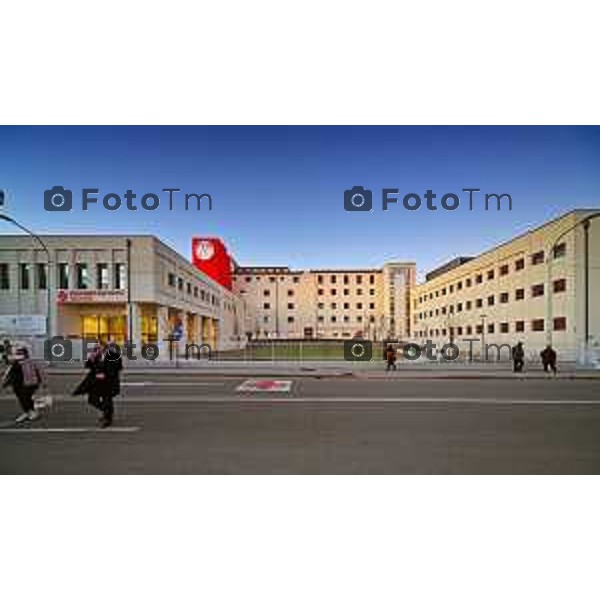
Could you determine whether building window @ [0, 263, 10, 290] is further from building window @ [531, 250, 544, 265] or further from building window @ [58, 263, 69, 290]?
building window @ [531, 250, 544, 265]

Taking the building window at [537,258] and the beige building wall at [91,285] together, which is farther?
the building window at [537,258]

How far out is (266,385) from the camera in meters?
17.8

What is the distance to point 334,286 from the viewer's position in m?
93.2

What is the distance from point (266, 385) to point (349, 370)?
7873 mm

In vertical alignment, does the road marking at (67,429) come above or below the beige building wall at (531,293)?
below

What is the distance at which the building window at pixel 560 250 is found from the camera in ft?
104

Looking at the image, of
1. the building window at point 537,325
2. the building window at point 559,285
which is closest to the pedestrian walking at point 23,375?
the building window at point 559,285

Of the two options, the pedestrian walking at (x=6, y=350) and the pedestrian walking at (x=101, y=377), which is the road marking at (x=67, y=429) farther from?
the pedestrian walking at (x=6, y=350)

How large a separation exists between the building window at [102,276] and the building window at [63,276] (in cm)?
195

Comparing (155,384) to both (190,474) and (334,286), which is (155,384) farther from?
(334,286)

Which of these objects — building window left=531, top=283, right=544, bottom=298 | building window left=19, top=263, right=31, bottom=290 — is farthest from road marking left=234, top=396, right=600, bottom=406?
building window left=19, top=263, right=31, bottom=290

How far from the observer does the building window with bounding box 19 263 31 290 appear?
32156mm

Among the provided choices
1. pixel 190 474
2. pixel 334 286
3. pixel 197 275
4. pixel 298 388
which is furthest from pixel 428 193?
pixel 334 286

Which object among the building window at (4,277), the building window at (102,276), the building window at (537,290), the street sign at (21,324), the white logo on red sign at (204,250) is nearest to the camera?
the street sign at (21,324)
